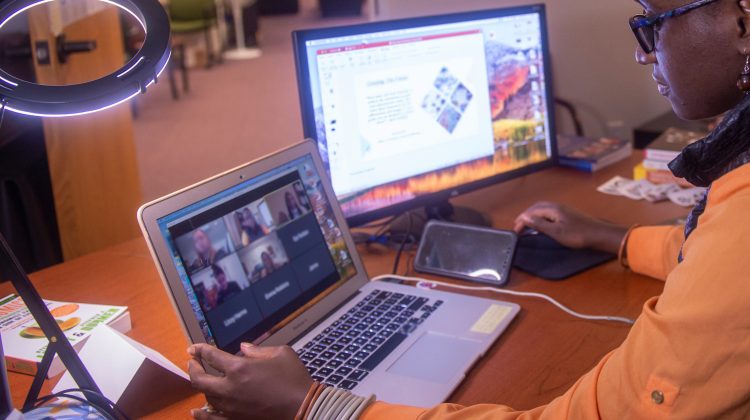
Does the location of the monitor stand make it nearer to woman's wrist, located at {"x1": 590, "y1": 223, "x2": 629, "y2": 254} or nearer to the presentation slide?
the presentation slide

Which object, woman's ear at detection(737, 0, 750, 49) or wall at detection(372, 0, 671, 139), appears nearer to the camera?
woman's ear at detection(737, 0, 750, 49)

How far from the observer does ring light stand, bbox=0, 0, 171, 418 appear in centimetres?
84

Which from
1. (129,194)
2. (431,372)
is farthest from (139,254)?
(129,194)

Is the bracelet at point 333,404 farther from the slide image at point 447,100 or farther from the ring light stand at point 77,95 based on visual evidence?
the slide image at point 447,100

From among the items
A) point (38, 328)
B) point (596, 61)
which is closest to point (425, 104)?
point (38, 328)

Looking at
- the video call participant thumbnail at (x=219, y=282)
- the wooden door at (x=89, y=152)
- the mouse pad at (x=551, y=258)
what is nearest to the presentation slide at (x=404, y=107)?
the mouse pad at (x=551, y=258)

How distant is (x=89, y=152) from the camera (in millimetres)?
2723

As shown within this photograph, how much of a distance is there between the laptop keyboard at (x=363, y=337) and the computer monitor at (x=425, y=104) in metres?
0.25

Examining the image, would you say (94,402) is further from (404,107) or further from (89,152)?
(89,152)

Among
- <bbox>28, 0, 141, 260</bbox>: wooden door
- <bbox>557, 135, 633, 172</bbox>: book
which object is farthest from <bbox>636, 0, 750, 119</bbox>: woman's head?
<bbox>28, 0, 141, 260</bbox>: wooden door

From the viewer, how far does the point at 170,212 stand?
105 cm

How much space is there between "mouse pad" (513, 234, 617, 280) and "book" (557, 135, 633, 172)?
0.52 meters

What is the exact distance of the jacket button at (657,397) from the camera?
29.2 inches

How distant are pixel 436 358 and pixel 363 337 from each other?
0.41ft
